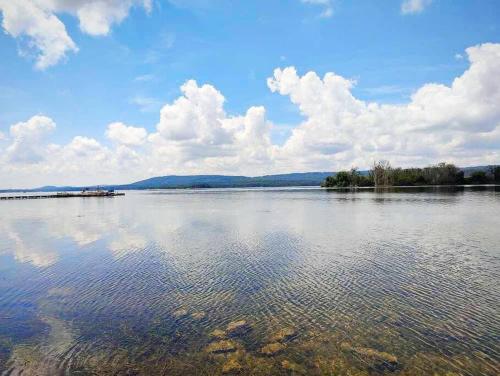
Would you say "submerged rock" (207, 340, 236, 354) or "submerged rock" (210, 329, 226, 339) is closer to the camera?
"submerged rock" (207, 340, 236, 354)

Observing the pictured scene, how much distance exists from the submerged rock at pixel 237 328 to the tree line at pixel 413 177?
181 meters

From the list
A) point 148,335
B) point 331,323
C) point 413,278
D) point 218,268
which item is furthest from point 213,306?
point 413,278

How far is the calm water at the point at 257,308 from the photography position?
1016 cm

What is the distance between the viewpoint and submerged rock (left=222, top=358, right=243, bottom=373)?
31.8 ft

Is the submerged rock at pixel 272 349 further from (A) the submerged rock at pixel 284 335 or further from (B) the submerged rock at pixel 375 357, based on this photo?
(B) the submerged rock at pixel 375 357

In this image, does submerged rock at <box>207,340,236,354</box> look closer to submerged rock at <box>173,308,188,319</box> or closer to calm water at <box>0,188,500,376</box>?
calm water at <box>0,188,500,376</box>

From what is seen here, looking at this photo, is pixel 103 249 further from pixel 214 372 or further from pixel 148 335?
pixel 214 372

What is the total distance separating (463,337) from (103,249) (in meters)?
25.0

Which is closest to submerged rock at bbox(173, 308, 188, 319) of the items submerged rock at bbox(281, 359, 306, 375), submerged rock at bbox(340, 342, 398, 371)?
submerged rock at bbox(281, 359, 306, 375)

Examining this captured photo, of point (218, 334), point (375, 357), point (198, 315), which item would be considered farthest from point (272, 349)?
point (198, 315)

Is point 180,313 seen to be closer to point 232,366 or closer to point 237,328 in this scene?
point 237,328

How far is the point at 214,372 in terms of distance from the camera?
9.65m

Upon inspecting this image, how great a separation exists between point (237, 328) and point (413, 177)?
193m

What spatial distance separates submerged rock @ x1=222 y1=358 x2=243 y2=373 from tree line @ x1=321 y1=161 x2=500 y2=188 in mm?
183971
